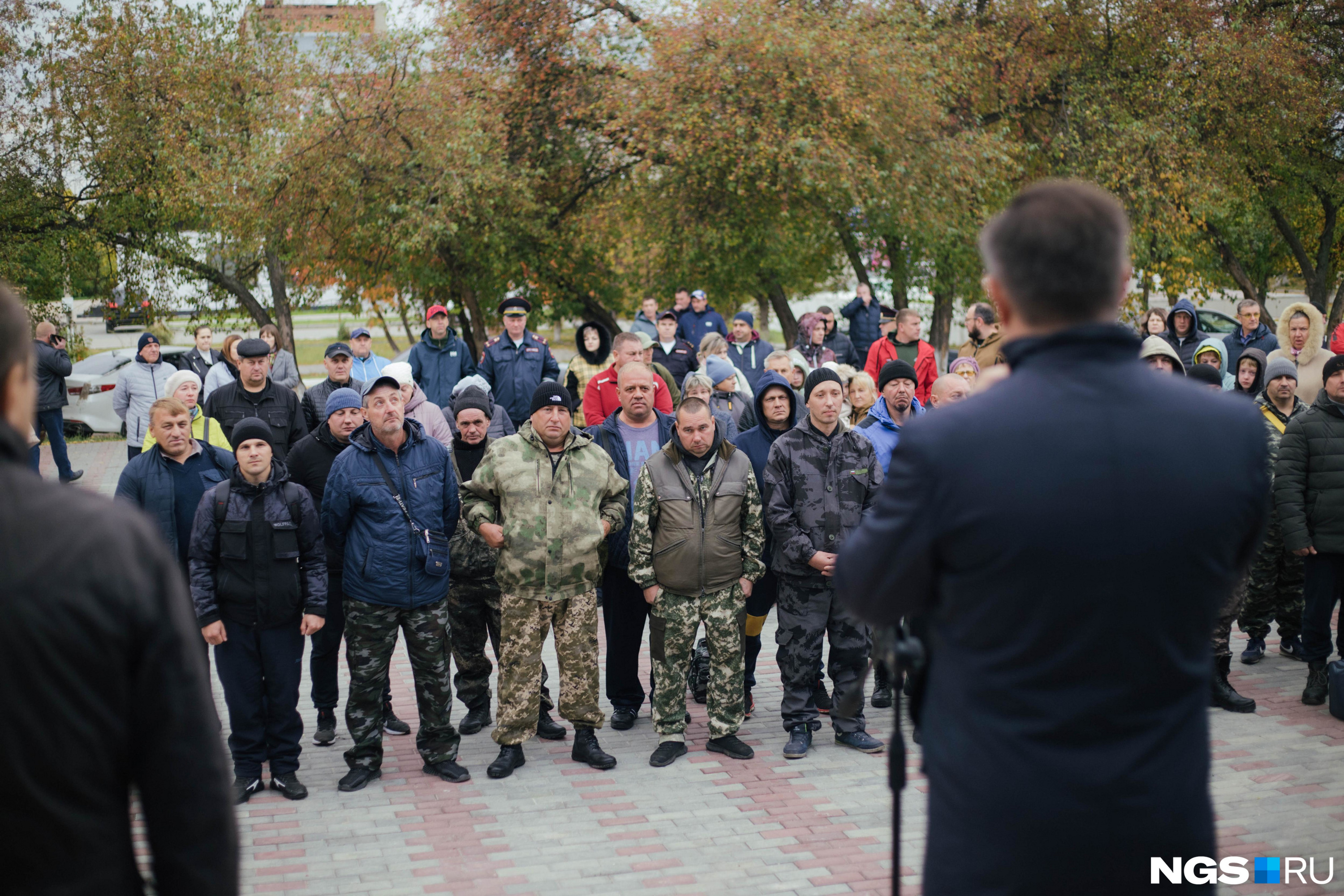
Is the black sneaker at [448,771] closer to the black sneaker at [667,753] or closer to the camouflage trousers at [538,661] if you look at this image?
the camouflage trousers at [538,661]

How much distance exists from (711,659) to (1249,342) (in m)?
7.86

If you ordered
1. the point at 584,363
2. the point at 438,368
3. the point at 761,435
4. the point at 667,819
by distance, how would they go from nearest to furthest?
the point at 667,819, the point at 761,435, the point at 584,363, the point at 438,368

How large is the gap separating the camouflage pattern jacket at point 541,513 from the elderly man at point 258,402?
3.05m

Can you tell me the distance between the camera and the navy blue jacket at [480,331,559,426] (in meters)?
10.4

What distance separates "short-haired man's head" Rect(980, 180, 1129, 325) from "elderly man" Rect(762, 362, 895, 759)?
4223 mm

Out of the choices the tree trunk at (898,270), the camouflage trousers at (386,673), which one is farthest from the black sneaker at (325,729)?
the tree trunk at (898,270)

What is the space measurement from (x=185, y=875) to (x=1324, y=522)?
270 inches

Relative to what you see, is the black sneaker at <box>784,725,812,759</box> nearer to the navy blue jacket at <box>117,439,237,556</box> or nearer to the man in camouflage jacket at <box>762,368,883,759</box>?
the man in camouflage jacket at <box>762,368,883,759</box>

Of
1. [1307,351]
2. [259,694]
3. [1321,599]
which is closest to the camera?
[259,694]

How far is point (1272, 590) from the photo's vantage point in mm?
7750

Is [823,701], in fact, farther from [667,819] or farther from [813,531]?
[667,819]

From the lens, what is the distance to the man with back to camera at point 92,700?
1.80 metres

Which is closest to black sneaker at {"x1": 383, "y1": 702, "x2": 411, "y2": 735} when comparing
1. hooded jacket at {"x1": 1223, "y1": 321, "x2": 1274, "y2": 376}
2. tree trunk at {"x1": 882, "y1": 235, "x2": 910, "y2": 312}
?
hooded jacket at {"x1": 1223, "y1": 321, "x2": 1274, "y2": 376}

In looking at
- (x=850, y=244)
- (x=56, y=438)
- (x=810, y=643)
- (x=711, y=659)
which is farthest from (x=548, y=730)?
(x=850, y=244)
